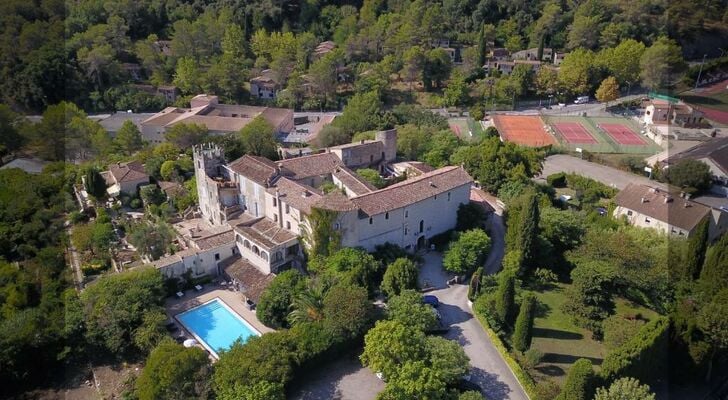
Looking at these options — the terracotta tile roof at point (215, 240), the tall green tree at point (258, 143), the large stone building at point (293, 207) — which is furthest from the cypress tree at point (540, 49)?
the terracotta tile roof at point (215, 240)

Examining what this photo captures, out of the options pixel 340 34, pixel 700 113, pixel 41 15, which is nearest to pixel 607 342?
pixel 700 113

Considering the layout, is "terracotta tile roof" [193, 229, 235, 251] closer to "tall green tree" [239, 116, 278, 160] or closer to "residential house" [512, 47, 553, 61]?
"tall green tree" [239, 116, 278, 160]

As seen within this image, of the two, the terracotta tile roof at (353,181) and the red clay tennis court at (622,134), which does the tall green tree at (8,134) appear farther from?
the red clay tennis court at (622,134)

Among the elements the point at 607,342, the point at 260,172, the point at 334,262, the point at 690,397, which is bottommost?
the point at 690,397

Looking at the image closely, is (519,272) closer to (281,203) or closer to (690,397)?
(690,397)

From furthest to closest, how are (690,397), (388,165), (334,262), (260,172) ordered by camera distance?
1. (388,165)
2. (260,172)
3. (334,262)
4. (690,397)

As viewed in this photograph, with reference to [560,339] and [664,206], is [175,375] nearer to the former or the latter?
[560,339]
